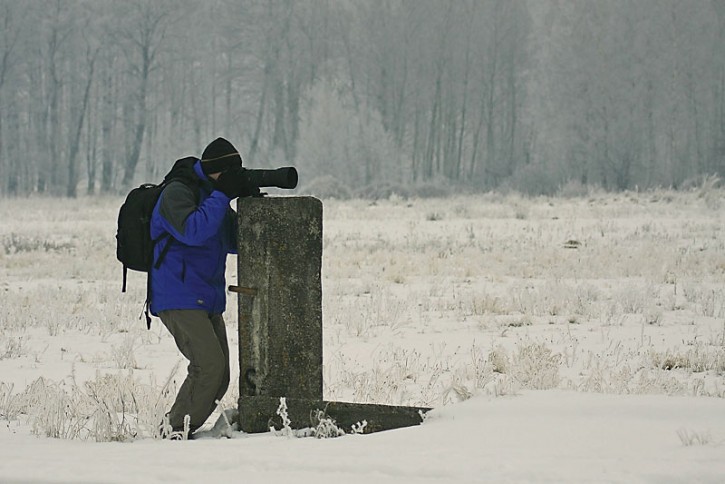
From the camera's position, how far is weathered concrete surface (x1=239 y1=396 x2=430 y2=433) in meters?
5.55

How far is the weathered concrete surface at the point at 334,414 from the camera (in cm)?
555

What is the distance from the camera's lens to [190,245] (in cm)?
549

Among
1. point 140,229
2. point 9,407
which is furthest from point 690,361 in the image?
point 9,407

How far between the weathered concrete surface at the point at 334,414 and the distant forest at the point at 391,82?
3749 cm

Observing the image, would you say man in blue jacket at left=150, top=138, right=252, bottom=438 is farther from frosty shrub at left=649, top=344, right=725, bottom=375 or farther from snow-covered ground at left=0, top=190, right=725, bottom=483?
frosty shrub at left=649, top=344, right=725, bottom=375

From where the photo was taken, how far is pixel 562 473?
4.16m

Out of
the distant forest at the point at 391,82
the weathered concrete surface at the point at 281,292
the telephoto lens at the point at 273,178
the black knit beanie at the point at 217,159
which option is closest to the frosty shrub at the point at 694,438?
the weathered concrete surface at the point at 281,292

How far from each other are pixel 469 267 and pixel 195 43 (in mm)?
49161

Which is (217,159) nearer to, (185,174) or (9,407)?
(185,174)

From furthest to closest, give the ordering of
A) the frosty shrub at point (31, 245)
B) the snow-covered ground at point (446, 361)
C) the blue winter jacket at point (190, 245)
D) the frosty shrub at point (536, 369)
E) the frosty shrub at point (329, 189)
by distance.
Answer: the frosty shrub at point (329, 189) < the frosty shrub at point (31, 245) < the frosty shrub at point (536, 369) < the blue winter jacket at point (190, 245) < the snow-covered ground at point (446, 361)

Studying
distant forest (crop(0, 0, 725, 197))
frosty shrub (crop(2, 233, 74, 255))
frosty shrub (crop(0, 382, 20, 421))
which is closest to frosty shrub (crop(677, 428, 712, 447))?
frosty shrub (crop(0, 382, 20, 421))

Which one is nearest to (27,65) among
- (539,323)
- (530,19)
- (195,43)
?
(195,43)

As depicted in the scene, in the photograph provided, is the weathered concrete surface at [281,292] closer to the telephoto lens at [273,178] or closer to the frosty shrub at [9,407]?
the telephoto lens at [273,178]

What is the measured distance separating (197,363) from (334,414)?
83 centimetres
